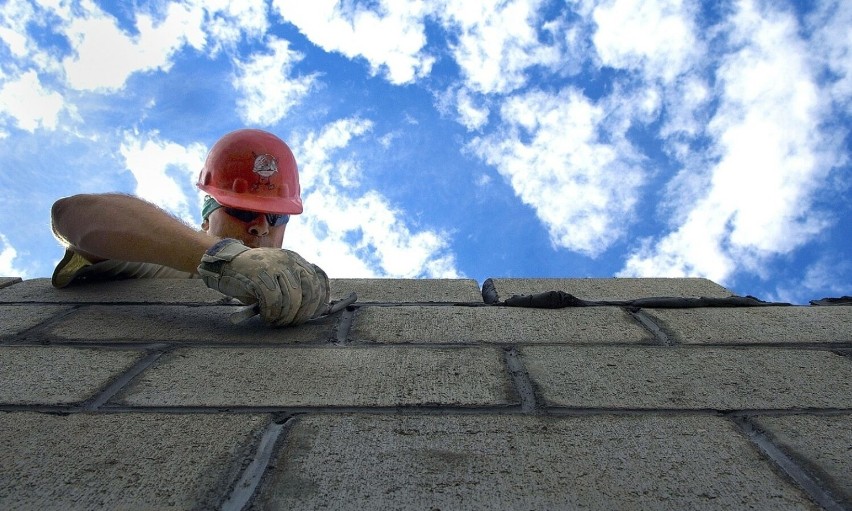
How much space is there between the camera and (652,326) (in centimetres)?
164

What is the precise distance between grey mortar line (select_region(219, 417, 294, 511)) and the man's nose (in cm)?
139

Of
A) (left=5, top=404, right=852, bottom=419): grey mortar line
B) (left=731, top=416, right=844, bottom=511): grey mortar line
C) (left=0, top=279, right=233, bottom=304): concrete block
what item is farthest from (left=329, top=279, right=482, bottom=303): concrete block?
(left=731, top=416, right=844, bottom=511): grey mortar line

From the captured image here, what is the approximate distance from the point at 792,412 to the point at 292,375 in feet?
3.04

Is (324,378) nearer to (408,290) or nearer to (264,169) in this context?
(408,290)

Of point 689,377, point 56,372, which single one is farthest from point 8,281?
point 689,377

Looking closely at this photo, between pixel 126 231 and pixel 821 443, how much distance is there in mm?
1650

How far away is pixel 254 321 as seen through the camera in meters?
1.64

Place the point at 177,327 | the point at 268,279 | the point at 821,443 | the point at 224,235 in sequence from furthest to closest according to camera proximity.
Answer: the point at 224,235, the point at 177,327, the point at 268,279, the point at 821,443

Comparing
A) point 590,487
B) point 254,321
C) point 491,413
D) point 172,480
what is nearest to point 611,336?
point 491,413

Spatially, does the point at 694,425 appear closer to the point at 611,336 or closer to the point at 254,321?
the point at 611,336

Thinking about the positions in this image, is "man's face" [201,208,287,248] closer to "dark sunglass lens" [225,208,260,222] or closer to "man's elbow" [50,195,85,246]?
"dark sunglass lens" [225,208,260,222]

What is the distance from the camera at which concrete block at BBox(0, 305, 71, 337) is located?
1637 mm

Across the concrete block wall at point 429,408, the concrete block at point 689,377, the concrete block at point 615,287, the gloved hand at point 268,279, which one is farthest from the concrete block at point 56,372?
the concrete block at point 615,287

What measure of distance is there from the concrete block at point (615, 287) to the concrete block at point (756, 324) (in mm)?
221
